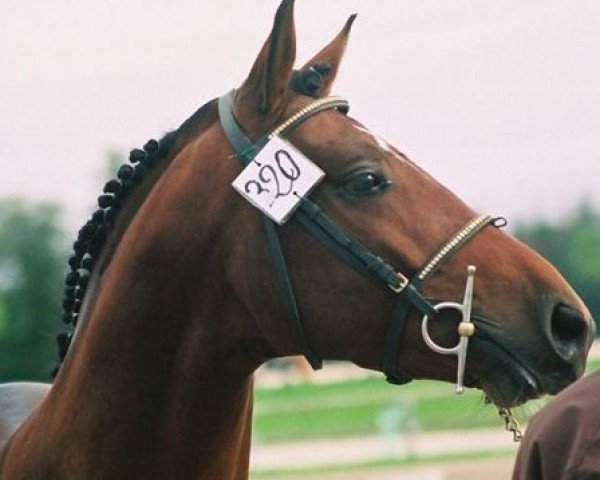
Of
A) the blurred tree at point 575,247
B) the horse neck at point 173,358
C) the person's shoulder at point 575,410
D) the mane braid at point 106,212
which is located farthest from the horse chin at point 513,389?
the blurred tree at point 575,247

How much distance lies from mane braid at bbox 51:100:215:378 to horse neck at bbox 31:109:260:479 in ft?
0.67

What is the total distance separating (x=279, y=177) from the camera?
3.69m

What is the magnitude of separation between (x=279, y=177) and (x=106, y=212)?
2.22ft

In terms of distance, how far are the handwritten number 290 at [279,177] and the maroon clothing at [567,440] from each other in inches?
53.2

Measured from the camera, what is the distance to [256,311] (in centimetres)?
370

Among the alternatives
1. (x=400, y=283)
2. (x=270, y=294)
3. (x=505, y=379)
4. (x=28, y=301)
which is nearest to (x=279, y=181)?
(x=270, y=294)

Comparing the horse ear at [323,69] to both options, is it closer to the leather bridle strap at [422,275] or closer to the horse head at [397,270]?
the horse head at [397,270]

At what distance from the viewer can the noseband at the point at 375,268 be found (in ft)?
11.7

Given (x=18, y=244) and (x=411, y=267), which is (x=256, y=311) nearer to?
(x=411, y=267)

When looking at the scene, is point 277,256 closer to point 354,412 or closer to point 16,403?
point 16,403

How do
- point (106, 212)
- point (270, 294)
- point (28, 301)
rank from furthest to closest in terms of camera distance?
1. point (28, 301)
2. point (106, 212)
3. point (270, 294)

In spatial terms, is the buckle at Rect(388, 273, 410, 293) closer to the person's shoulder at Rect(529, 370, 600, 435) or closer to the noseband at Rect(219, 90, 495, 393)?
the noseband at Rect(219, 90, 495, 393)

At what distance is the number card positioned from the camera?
369 cm

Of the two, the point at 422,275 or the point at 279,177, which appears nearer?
the point at 422,275
